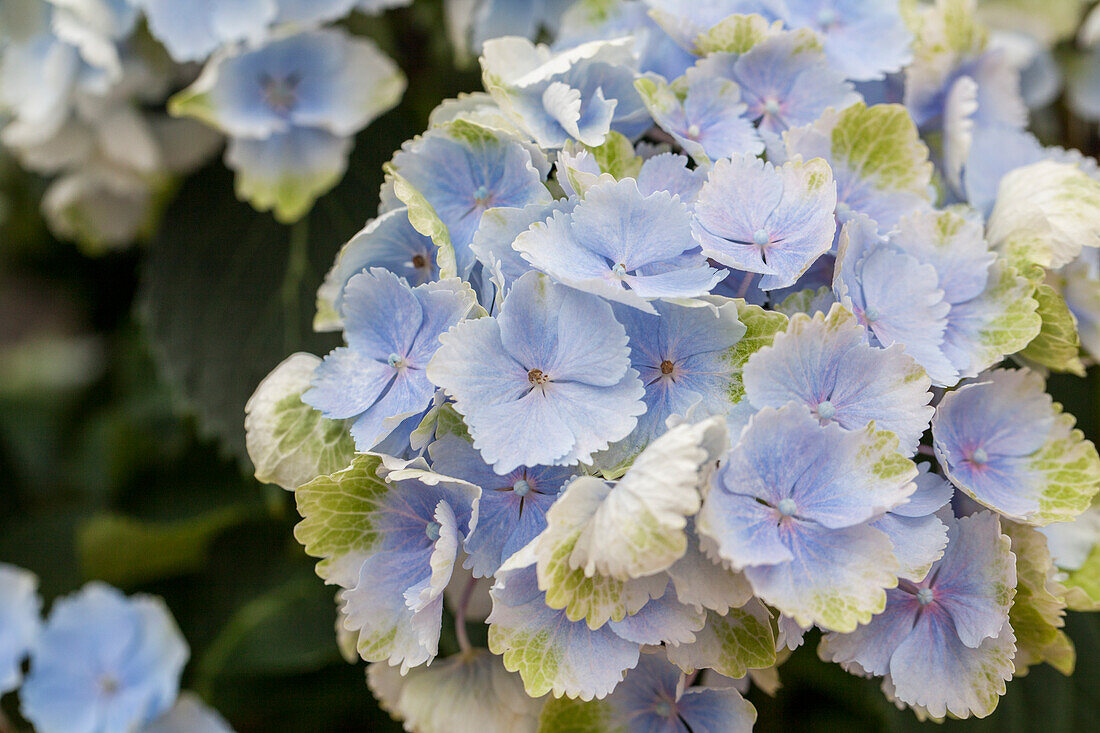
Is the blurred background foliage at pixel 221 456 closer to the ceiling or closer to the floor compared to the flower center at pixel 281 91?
closer to the floor

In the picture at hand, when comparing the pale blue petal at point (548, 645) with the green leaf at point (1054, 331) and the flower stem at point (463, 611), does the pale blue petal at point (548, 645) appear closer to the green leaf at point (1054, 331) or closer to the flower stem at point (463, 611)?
the flower stem at point (463, 611)

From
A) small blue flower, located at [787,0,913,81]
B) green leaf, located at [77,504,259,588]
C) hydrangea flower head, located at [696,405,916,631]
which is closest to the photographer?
hydrangea flower head, located at [696,405,916,631]

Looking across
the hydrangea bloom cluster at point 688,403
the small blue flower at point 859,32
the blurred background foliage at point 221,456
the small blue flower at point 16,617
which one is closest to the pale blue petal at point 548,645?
the hydrangea bloom cluster at point 688,403

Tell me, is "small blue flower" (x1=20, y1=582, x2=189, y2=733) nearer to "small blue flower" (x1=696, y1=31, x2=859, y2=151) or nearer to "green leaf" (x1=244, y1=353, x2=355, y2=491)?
"green leaf" (x1=244, y1=353, x2=355, y2=491)

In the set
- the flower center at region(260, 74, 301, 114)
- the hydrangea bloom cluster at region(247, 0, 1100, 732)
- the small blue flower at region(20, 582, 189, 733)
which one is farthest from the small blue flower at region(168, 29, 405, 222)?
the small blue flower at region(20, 582, 189, 733)

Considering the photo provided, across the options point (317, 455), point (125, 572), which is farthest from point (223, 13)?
point (125, 572)

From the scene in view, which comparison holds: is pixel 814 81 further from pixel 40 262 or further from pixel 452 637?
pixel 40 262
